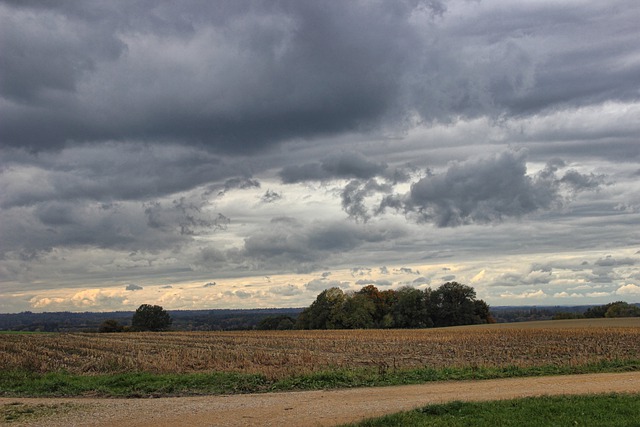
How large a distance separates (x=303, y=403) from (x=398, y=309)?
98319mm

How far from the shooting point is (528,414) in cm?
1591

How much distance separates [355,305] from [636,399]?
9179cm

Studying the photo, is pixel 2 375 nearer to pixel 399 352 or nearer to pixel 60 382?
pixel 60 382

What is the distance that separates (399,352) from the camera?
41094 millimetres

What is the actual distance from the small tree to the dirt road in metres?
99.6

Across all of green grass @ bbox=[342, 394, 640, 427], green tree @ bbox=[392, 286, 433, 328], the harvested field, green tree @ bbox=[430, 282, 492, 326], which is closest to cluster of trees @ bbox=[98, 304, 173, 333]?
green tree @ bbox=[392, 286, 433, 328]

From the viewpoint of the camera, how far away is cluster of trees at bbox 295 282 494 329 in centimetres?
10794

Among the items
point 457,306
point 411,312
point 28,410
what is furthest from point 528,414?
point 457,306

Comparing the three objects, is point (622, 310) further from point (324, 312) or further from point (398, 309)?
point (324, 312)

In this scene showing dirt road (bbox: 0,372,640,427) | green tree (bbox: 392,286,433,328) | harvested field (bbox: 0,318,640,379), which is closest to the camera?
dirt road (bbox: 0,372,640,427)

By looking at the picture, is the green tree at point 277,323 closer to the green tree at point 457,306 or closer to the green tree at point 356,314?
Result: the green tree at point 356,314

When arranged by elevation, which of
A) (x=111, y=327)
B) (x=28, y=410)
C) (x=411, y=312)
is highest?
(x=411, y=312)

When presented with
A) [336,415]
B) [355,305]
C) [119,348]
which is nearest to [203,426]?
[336,415]

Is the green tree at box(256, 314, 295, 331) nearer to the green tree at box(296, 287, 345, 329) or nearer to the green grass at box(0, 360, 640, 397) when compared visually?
the green tree at box(296, 287, 345, 329)
